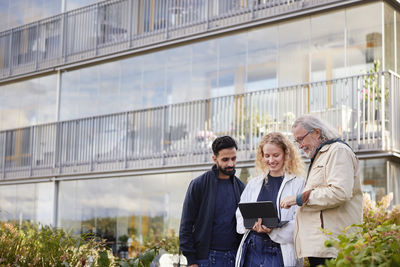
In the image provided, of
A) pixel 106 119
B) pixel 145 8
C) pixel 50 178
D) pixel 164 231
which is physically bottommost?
pixel 164 231

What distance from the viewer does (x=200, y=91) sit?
19.4 m

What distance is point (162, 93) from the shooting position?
2038 cm

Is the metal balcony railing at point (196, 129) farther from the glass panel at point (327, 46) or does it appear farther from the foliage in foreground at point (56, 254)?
the foliage in foreground at point (56, 254)

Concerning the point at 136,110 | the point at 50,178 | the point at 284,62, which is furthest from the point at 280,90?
the point at 50,178

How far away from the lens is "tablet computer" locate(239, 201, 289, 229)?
18.3 ft

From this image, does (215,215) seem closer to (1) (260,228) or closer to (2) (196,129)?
(1) (260,228)

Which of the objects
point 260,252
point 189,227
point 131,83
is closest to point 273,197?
point 260,252

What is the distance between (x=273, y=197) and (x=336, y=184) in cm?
80

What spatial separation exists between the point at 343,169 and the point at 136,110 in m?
14.8

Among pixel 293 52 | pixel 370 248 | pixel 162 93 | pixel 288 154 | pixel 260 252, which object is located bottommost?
pixel 260 252

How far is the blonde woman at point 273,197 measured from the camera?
5.66m

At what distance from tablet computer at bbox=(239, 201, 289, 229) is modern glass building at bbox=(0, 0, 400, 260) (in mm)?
9658

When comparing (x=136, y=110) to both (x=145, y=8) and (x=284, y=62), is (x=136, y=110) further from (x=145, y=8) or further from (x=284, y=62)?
(x=284, y=62)

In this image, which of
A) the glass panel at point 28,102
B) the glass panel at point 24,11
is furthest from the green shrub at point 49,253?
the glass panel at point 24,11
